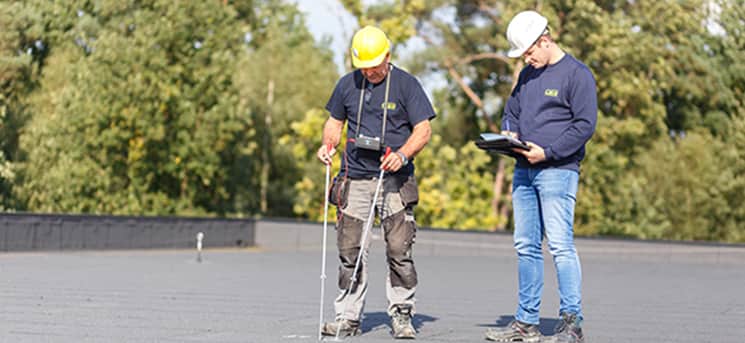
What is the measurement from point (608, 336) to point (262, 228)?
17.6 m

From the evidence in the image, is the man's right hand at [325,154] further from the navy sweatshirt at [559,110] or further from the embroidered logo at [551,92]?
the embroidered logo at [551,92]

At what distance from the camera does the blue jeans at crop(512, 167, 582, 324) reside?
7016 mm

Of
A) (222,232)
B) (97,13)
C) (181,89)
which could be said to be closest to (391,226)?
(222,232)

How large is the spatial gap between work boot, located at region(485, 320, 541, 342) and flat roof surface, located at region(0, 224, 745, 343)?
0.09 metres

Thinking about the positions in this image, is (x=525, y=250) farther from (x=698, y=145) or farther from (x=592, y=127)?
(x=698, y=145)

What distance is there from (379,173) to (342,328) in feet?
3.35

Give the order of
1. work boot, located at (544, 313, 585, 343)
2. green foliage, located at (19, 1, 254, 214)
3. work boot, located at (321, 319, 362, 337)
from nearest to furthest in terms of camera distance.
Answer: work boot, located at (544, 313, 585, 343) < work boot, located at (321, 319, 362, 337) < green foliage, located at (19, 1, 254, 214)

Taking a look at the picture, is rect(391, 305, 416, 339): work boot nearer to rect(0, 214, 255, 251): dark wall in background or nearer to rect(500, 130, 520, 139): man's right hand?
rect(500, 130, 520, 139): man's right hand

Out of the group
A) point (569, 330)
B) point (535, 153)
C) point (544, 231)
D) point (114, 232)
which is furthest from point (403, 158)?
point (114, 232)

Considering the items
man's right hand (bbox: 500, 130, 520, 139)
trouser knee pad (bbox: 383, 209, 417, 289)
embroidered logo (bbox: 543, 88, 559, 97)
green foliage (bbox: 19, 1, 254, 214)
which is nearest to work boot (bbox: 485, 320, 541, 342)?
trouser knee pad (bbox: 383, 209, 417, 289)

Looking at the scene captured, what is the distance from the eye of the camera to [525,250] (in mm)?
7277

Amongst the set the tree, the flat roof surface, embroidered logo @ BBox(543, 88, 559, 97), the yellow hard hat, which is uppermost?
the tree

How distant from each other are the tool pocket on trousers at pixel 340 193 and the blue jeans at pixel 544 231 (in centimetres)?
108

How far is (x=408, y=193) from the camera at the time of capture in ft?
24.6
